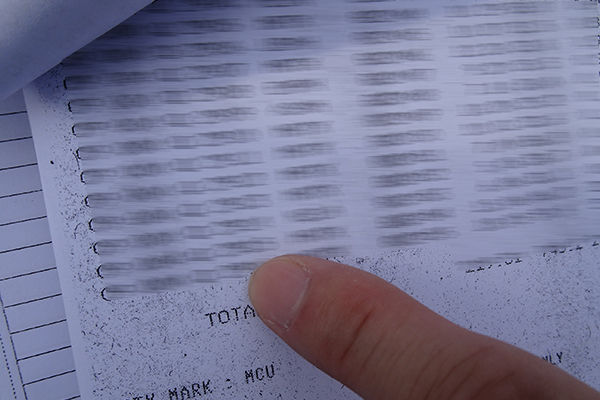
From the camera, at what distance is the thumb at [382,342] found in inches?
10.2

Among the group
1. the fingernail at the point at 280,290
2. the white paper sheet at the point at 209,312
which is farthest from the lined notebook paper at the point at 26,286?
the fingernail at the point at 280,290

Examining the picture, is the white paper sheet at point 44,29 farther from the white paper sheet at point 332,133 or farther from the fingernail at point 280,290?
the fingernail at point 280,290

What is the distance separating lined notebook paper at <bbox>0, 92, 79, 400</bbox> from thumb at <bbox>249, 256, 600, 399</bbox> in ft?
0.65

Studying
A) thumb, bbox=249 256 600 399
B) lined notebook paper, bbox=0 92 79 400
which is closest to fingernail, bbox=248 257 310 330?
thumb, bbox=249 256 600 399

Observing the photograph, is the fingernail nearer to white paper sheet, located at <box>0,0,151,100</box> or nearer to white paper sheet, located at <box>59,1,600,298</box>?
white paper sheet, located at <box>59,1,600,298</box>

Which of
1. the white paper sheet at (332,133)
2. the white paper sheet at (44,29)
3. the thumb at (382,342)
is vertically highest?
the white paper sheet at (44,29)

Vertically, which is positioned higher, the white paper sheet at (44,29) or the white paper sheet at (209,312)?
the white paper sheet at (44,29)

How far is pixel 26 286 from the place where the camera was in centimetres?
35

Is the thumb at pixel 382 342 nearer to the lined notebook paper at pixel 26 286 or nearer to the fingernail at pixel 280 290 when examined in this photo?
the fingernail at pixel 280 290

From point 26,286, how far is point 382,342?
33 centimetres

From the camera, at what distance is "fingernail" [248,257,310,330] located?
12.4 inches

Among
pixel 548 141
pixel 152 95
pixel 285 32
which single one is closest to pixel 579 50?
pixel 548 141

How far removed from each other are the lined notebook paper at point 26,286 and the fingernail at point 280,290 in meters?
0.20

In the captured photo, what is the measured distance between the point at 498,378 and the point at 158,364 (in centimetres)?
28
